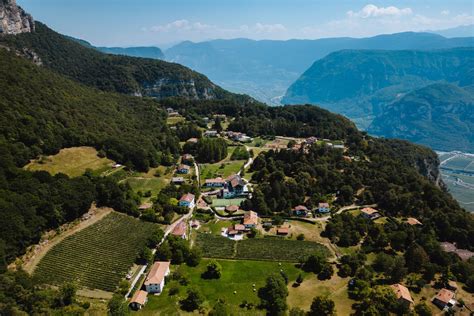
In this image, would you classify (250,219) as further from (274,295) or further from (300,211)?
(274,295)

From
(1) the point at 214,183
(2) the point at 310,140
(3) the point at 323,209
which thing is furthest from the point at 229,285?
(2) the point at 310,140

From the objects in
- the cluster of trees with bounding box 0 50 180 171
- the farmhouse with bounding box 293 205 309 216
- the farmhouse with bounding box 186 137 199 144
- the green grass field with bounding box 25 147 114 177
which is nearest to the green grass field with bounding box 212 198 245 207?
the farmhouse with bounding box 293 205 309 216

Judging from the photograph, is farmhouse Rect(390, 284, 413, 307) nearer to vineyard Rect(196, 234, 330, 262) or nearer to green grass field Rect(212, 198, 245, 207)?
vineyard Rect(196, 234, 330, 262)

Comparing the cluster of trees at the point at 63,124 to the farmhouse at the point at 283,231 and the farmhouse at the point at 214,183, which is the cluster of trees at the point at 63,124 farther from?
the farmhouse at the point at 283,231

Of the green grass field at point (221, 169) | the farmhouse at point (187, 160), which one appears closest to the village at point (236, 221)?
the green grass field at point (221, 169)

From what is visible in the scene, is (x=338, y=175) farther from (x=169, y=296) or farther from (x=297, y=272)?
(x=169, y=296)

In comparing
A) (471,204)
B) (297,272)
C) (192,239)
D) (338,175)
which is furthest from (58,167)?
(471,204)

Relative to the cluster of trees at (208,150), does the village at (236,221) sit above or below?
below
